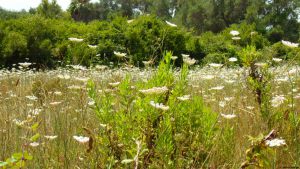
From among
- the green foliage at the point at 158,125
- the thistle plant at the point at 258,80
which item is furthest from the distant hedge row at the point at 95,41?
the green foliage at the point at 158,125

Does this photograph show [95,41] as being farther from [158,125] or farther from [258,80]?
[158,125]

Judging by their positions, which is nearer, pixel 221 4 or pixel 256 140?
pixel 256 140

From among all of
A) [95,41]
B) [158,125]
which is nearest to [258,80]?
[158,125]

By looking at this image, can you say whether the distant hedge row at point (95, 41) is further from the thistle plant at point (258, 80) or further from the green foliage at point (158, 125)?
the green foliage at point (158, 125)

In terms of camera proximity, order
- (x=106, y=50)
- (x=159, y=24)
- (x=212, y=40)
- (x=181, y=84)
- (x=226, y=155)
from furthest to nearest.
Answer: (x=212, y=40) < (x=159, y=24) < (x=106, y=50) < (x=226, y=155) < (x=181, y=84)

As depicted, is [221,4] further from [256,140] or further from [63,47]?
[256,140]

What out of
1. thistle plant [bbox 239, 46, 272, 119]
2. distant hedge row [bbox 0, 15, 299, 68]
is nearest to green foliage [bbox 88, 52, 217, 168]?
thistle plant [bbox 239, 46, 272, 119]

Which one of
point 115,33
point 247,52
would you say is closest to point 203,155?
point 247,52

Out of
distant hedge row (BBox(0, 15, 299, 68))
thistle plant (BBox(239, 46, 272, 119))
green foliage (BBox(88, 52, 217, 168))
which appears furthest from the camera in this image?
distant hedge row (BBox(0, 15, 299, 68))

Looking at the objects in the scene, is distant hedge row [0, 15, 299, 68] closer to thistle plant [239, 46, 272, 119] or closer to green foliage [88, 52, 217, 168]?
thistle plant [239, 46, 272, 119]

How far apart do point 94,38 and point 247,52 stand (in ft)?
35.1

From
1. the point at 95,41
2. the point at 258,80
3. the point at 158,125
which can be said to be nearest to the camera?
the point at 158,125

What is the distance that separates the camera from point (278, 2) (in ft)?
106

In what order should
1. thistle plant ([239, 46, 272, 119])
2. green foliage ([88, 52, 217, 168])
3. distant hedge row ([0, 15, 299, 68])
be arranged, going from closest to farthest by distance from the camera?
green foliage ([88, 52, 217, 168]), thistle plant ([239, 46, 272, 119]), distant hedge row ([0, 15, 299, 68])
